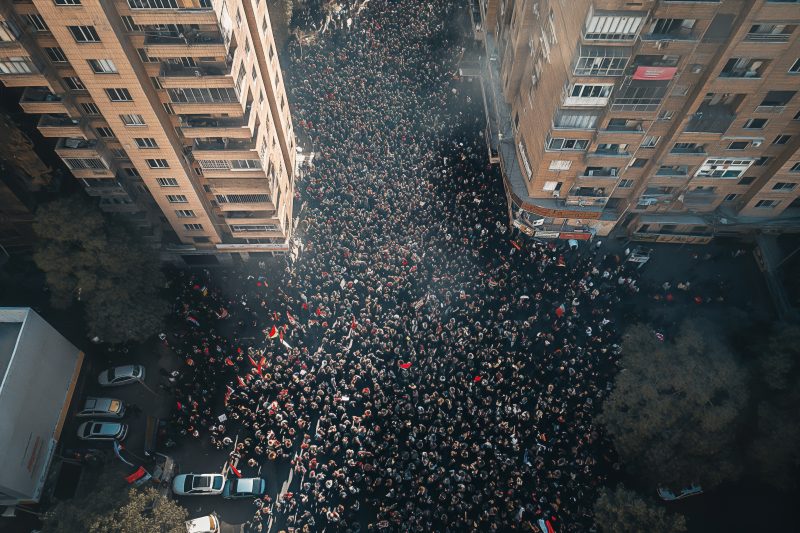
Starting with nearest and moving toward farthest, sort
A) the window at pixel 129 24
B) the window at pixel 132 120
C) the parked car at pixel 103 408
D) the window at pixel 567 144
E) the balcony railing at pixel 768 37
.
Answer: the window at pixel 129 24
the balcony railing at pixel 768 37
the window at pixel 132 120
the parked car at pixel 103 408
the window at pixel 567 144

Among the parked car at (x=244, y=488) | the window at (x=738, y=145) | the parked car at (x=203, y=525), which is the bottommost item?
the parked car at (x=203, y=525)

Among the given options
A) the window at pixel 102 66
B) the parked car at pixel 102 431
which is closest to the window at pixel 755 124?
the window at pixel 102 66

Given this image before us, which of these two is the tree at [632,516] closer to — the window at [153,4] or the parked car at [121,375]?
the parked car at [121,375]

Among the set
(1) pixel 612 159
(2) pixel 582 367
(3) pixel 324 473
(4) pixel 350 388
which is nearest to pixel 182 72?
(4) pixel 350 388

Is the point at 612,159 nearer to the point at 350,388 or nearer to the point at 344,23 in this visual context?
the point at 350,388

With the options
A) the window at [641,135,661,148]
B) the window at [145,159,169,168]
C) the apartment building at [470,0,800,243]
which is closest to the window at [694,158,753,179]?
the apartment building at [470,0,800,243]

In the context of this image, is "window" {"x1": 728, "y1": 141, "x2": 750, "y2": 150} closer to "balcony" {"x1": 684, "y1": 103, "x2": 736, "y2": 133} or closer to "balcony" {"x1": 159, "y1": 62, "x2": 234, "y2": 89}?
"balcony" {"x1": 684, "y1": 103, "x2": 736, "y2": 133}
